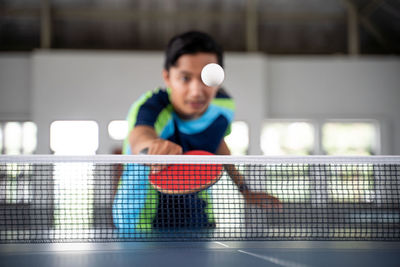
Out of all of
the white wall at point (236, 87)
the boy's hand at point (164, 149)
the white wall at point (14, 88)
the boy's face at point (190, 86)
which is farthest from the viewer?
the white wall at point (14, 88)

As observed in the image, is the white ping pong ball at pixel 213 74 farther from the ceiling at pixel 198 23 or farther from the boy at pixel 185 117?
the ceiling at pixel 198 23

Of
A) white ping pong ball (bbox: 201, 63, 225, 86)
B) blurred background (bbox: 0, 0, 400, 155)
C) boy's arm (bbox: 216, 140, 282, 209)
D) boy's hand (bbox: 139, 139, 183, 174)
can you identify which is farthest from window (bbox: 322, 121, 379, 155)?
boy's hand (bbox: 139, 139, 183, 174)

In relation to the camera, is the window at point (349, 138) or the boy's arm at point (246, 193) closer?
the boy's arm at point (246, 193)

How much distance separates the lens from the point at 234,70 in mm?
8719

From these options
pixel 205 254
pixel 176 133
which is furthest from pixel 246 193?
pixel 205 254

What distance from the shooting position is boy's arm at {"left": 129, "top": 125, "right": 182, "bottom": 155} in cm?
204

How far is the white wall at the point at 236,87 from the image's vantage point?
27.7 feet

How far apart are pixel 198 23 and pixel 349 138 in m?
4.28

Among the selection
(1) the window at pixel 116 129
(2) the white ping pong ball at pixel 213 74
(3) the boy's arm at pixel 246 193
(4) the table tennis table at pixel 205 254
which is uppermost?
(1) the window at pixel 116 129

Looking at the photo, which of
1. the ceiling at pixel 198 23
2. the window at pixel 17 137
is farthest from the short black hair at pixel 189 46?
the ceiling at pixel 198 23

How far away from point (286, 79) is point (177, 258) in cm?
801

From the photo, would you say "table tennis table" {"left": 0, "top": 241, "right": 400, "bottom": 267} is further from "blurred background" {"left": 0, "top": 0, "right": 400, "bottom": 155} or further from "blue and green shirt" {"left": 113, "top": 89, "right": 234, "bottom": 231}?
"blurred background" {"left": 0, "top": 0, "right": 400, "bottom": 155}

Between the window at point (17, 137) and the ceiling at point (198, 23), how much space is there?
180 cm

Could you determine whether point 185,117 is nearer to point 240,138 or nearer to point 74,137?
point 240,138
